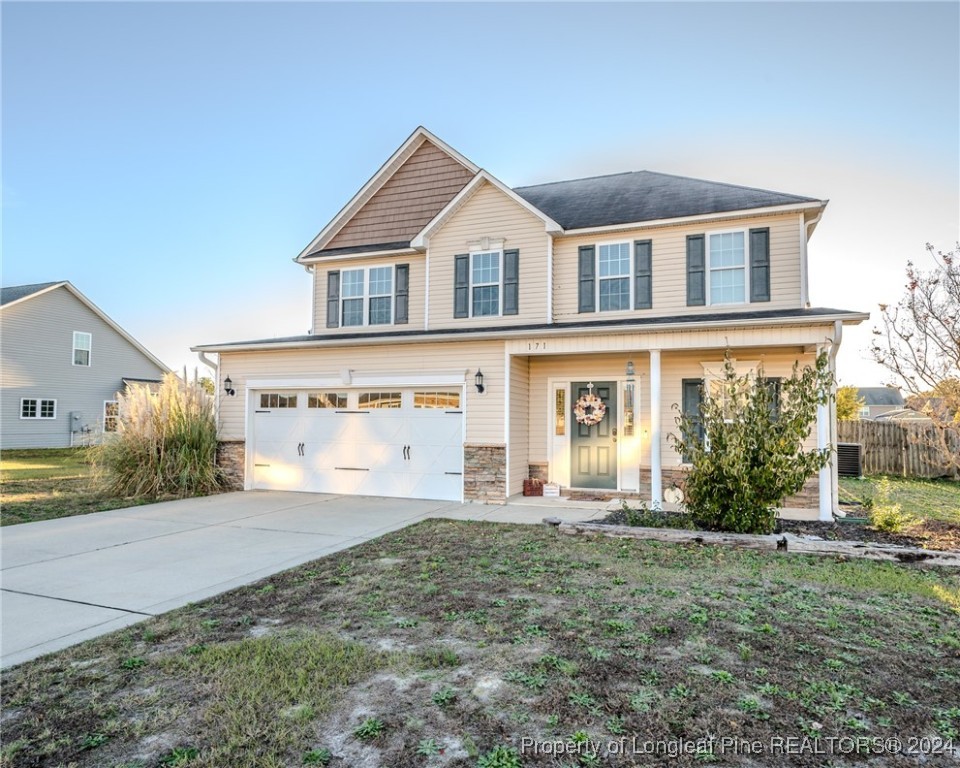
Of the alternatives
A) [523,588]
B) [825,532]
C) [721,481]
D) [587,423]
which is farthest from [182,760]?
[587,423]

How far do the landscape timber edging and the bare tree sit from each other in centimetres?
308

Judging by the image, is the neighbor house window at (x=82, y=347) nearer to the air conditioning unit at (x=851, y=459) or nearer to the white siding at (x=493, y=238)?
the white siding at (x=493, y=238)

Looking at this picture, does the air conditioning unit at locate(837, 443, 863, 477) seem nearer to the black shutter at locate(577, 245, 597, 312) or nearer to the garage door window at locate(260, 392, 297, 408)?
the black shutter at locate(577, 245, 597, 312)

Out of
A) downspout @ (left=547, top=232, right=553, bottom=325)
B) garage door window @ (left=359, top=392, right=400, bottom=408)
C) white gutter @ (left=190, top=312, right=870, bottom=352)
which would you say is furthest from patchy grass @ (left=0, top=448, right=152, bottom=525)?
downspout @ (left=547, top=232, right=553, bottom=325)

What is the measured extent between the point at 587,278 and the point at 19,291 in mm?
24375

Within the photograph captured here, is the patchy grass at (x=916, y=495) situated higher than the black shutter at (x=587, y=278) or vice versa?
the black shutter at (x=587, y=278)

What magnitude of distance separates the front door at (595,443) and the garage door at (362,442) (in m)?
2.40

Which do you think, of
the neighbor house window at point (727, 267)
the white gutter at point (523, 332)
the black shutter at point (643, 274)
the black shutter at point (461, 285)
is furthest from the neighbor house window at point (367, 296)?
the neighbor house window at point (727, 267)

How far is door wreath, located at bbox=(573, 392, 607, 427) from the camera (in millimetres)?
10766

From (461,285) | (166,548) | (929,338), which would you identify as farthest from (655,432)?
(166,548)

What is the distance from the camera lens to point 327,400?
11.6 meters

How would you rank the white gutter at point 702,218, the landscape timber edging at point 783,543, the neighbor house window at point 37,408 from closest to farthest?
the landscape timber edging at point 783,543 → the white gutter at point 702,218 → the neighbor house window at point 37,408

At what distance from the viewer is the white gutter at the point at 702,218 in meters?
9.88

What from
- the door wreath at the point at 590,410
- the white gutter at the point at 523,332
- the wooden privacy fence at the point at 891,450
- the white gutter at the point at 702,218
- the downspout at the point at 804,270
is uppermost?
the white gutter at the point at 702,218
